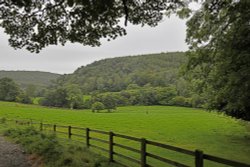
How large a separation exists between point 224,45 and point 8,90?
429ft

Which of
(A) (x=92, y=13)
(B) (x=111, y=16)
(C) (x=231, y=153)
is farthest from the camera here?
(C) (x=231, y=153)

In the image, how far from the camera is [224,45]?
50.3 feet

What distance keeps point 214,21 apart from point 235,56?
191 cm

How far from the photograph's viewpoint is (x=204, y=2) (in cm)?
1387

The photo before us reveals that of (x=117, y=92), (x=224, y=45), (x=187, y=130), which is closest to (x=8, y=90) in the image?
(x=117, y=92)

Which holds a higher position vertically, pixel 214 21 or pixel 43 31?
pixel 214 21

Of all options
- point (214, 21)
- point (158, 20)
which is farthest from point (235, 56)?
point (158, 20)

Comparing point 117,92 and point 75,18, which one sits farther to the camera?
point 117,92

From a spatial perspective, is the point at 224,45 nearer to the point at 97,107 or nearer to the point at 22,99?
the point at 97,107

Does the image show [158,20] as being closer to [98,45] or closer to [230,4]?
[98,45]

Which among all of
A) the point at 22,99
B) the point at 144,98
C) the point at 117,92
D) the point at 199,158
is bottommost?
the point at 22,99

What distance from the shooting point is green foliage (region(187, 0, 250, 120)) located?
1401 cm

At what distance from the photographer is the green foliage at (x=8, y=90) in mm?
134250

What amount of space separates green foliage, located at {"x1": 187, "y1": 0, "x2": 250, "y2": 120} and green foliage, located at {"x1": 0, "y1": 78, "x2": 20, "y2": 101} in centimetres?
12602
